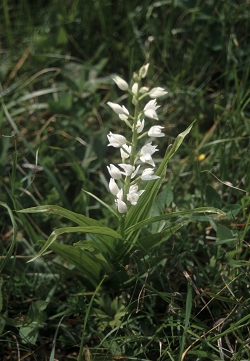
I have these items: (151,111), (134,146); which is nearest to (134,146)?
(134,146)

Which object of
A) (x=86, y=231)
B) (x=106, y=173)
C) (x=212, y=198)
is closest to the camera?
(x=86, y=231)

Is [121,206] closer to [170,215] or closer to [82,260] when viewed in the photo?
[170,215]

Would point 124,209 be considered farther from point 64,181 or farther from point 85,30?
point 85,30

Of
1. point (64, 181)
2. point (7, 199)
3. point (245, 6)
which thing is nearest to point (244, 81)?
point (245, 6)

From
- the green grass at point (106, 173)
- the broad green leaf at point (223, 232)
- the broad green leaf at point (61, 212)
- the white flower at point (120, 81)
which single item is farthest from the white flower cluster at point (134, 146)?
the broad green leaf at point (223, 232)

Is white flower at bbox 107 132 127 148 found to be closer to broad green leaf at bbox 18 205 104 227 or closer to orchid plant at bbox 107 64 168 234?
orchid plant at bbox 107 64 168 234

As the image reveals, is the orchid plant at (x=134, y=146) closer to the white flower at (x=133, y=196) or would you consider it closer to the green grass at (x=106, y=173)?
the white flower at (x=133, y=196)
